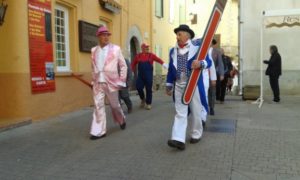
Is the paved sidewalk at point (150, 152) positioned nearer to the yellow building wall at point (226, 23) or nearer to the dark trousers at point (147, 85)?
Result: the dark trousers at point (147, 85)

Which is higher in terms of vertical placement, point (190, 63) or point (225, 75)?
point (190, 63)

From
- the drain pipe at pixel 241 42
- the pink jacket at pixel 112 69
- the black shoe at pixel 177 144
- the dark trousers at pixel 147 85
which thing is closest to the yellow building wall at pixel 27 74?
the dark trousers at pixel 147 85

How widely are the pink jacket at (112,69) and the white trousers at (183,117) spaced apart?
1357mm

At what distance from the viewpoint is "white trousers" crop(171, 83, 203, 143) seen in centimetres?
639

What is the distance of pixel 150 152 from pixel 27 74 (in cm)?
373

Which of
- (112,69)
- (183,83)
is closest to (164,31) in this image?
(112,69)

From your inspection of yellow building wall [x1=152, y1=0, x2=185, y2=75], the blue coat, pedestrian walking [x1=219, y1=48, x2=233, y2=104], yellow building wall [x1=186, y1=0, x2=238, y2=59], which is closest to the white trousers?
the blue coat

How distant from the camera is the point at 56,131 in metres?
8.22

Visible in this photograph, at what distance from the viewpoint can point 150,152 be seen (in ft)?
21.1

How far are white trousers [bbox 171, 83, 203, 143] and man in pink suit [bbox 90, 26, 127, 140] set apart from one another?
4.50 ft

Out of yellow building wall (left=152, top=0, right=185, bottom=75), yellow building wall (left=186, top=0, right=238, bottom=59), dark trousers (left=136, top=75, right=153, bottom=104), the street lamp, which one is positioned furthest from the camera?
yellow building wall (left=186, top=0, right=238, bottom=59)

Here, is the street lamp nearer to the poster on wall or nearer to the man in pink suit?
the poster on wall

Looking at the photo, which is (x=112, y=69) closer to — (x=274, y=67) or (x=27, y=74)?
(x=27, y=74)

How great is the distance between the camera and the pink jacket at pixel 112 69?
753 centimetres
